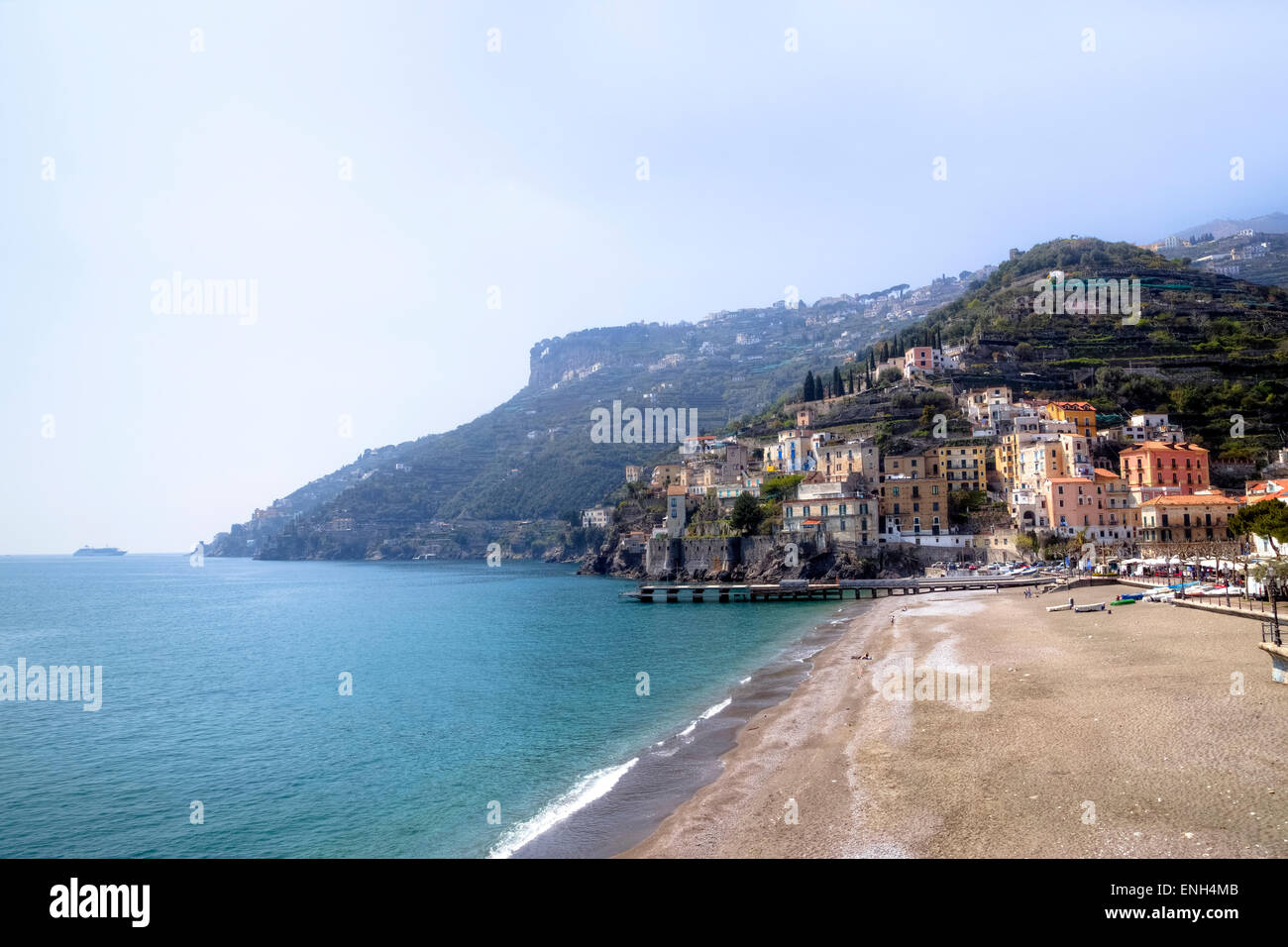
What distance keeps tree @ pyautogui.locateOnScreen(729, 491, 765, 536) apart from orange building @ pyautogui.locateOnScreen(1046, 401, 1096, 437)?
33138 mm

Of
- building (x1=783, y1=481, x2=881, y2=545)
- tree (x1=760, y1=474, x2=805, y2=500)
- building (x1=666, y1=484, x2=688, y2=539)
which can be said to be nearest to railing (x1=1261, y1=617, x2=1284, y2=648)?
building (x1=783, y1=481, x2=881, y2=545)

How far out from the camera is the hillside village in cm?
6700

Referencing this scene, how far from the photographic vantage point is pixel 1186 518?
206 feet

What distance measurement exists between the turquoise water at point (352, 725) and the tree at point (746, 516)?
23.0 metres

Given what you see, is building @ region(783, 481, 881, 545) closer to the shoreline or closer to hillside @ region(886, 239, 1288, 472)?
hillside @ region(886, 239, 1288, 472)

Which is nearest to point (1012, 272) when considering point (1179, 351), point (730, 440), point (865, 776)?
point (1179, 351)

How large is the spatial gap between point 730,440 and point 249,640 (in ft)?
244

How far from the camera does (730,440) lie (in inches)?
4437

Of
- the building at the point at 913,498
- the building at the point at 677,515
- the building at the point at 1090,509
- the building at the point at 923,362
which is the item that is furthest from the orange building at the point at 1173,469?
the building at the point at 677,515

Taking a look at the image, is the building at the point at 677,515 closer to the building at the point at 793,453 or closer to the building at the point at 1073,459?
the building at the point at 793,453

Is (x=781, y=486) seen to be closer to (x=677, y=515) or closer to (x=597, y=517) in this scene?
(x=677, y=515)

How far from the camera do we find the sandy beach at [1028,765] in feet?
40.4
